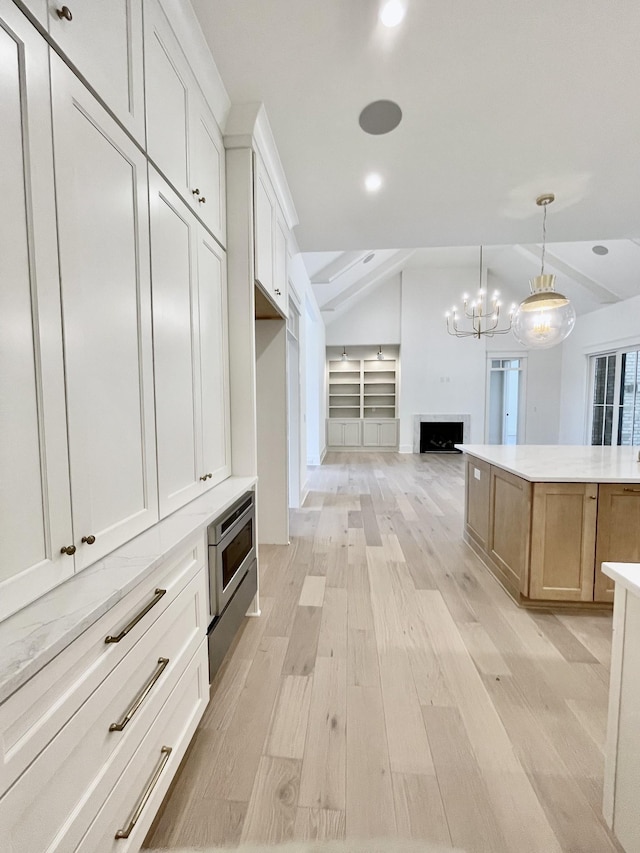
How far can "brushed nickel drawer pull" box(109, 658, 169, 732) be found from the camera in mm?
898

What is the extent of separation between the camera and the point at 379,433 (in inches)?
389

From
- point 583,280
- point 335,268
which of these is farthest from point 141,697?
point 583,280

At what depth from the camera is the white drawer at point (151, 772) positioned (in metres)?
0.87

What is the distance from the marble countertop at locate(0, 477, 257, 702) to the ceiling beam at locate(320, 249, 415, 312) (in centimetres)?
755

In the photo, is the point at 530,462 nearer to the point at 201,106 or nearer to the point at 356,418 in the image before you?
the point at 201,106

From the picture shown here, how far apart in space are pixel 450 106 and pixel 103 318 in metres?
2.20

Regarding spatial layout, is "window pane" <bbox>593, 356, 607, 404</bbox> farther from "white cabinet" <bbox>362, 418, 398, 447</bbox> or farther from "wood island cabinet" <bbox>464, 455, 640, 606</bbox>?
"wood island cabinet" <bbox>464, 455, 640, 606</bbox>

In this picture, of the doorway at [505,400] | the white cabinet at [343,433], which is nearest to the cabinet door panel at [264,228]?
the white cabinet at [343,433]

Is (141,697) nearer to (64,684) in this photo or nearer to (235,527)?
(64,684)

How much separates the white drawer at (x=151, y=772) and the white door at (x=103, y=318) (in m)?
0.55

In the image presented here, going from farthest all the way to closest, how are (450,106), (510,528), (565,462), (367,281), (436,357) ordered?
(436,357)
(367,281)
(565,462)
(510,528)
(450,106)

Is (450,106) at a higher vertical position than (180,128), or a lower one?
higher

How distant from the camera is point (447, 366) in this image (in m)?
9.57

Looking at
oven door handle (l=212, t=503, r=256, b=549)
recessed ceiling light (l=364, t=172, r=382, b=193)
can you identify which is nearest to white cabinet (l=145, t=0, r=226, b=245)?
recessed ceiling light (l=364, t=172, r=382, b=193)
